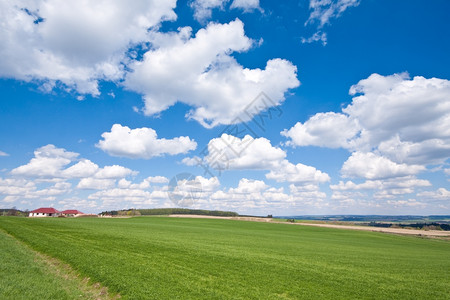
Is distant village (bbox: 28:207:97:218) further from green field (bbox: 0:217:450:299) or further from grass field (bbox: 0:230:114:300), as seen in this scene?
grass field (bbox: 0:230:114:300)

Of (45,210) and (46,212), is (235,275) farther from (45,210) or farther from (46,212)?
(45,210)

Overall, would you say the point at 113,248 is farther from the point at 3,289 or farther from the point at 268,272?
the point at 268,272

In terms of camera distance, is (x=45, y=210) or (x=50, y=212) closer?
(x=50, y=212)

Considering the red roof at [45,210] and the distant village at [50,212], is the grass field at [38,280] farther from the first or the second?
the red roof at [45,210]

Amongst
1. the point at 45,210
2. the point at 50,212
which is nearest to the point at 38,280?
the point at 50,212

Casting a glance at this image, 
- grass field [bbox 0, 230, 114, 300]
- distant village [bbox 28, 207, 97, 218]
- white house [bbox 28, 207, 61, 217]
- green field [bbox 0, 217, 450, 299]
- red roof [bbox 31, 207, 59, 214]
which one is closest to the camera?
grass field [bbox 0, 230, 114, 300]

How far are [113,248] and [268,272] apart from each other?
13.9 meters

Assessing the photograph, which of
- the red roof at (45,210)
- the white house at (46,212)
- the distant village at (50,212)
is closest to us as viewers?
the distant village at (50,212)

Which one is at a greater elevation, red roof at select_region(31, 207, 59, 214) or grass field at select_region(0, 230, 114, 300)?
red roof at select_region(31, 207, 59, 214)

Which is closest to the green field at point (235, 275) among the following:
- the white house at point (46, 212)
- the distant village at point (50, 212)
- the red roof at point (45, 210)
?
the distant village at point (50, 212)

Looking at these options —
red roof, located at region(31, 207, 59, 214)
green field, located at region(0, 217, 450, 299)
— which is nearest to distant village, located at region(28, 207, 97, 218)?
red roof, located at region(31, 207, 59, 214)

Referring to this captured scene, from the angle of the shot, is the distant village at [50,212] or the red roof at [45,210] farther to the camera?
the red roof at [45,210]

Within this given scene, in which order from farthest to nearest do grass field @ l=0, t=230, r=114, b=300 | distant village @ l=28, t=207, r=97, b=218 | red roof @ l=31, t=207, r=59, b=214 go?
1. red roof @ l=31, t=207, r=59, b=214
2. distant village @ l=28, t=207, r=97, b=218
3. grass field @ l=0, t=230, r=114, b=300

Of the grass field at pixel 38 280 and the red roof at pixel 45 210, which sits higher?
the red roof at pixel 45 210
